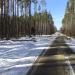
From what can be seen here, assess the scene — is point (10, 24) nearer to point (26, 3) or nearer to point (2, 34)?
point (2, 34)

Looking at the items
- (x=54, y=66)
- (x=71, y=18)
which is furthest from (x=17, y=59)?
(x=71, y=18)

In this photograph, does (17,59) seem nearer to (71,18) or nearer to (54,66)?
(54,66)

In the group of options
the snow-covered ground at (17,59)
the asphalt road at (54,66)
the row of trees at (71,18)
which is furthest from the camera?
the row of trees at (71,18)

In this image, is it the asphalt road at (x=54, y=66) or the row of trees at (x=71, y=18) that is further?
the row of trees at (x=71, y=18)

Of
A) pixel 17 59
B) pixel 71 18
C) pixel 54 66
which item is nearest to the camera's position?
pixel 54 66

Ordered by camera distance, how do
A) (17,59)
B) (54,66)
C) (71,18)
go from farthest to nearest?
(71,18) → (17,59) → (54,66)

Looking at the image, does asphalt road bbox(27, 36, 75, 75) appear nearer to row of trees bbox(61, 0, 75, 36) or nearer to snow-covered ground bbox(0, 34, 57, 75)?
snow-covered ground bbox(0, 34, 57, 75)

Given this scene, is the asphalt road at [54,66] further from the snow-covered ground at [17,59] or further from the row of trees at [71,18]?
the row of trees at [71,18]

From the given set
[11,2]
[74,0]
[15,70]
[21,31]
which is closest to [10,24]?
[11,2]

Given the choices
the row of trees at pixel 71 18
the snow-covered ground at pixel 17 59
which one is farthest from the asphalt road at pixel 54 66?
the row of trees at pixel 71 18

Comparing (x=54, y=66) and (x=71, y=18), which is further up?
(x=71, y=18)

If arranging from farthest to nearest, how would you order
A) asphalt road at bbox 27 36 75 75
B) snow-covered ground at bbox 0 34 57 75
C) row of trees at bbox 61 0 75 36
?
row of trees at bbox 61 0 75 36, snow-covered ground at bbox 0 34 57 75, asphalt road at bbox 27 36 75 75

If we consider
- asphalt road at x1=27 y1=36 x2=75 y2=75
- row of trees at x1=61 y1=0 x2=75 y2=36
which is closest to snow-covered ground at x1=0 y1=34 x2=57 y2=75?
asphalt road at x1=27 y1=36 x2=75 y2=75

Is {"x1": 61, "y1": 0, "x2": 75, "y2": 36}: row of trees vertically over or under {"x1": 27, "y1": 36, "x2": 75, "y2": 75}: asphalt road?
over
